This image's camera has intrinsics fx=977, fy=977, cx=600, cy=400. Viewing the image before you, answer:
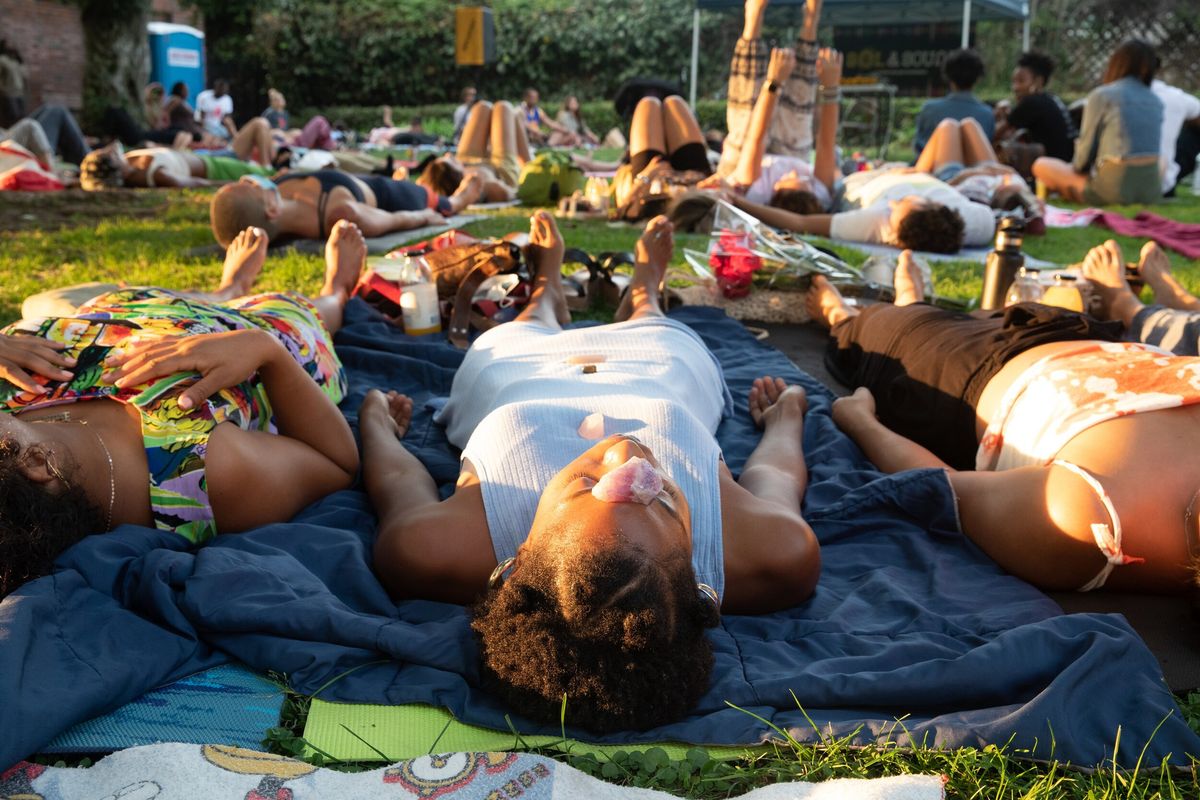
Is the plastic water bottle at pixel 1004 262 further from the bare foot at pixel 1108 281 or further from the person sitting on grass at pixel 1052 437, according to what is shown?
the person sitting on grass at pixel 1052 437

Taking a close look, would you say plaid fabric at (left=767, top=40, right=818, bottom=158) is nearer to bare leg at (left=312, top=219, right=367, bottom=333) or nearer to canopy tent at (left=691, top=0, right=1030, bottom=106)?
bare leg at (left=312, top=219, right=367, bottom=333)

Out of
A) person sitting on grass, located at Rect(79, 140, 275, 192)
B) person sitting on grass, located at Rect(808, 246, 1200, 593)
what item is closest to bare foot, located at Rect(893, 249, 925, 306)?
person sitting on grass, located at Rect(808, 246, 1200, 593)

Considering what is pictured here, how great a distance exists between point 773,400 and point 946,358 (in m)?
0.71

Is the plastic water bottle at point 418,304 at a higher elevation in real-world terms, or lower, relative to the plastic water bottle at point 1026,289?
lower

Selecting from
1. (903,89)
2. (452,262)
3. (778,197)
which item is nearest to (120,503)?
(452,262)

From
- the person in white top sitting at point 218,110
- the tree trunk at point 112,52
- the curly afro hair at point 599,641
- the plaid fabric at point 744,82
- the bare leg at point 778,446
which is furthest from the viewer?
the person in white top sitting at point 218,110

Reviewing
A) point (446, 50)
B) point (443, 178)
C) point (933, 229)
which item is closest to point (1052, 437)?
point (933, 229)

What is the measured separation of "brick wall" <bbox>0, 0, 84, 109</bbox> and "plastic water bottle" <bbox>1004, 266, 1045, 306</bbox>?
22.7 metres

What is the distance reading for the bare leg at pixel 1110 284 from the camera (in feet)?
14.4

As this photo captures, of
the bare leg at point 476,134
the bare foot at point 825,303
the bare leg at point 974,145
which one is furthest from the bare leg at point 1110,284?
the bare leg at point 476,134

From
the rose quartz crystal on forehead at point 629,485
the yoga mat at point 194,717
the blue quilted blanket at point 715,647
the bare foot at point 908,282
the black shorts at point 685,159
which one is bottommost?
the yoga mat at point 194,717

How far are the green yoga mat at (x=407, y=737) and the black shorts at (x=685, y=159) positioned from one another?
718 cm

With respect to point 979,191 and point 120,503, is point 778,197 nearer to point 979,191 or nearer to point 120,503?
point 979,191

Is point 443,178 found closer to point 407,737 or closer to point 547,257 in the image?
point 547,257
